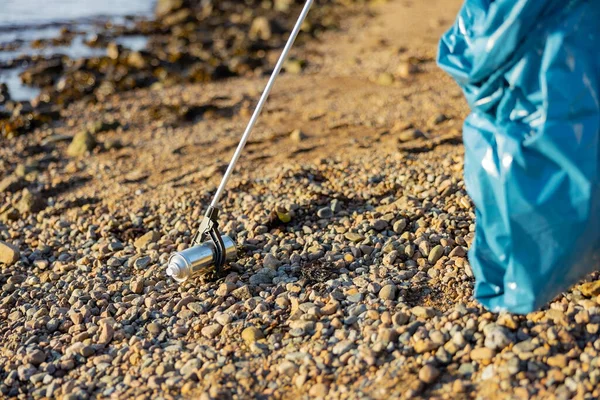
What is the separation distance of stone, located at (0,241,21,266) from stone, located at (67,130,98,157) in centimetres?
273

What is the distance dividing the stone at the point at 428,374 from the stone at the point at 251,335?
957 mm

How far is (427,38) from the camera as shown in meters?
11.8

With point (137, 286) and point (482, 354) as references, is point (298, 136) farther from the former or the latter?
point (482, 354)

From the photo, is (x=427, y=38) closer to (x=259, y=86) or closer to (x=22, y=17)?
(x=259, y=86)

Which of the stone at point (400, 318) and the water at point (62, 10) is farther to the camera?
the water at point (62, 10)

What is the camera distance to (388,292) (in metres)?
4.10

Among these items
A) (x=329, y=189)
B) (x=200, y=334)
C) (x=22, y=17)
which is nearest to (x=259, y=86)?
(x=329, y=189)

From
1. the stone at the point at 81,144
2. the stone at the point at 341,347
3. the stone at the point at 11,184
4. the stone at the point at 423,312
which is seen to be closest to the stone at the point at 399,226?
the stone at the point at 423,312

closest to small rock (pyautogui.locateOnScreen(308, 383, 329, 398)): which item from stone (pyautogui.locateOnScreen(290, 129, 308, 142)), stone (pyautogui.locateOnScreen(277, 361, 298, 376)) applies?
stone (pyautogui.locateOnScreen(277, 361, 298, 376))

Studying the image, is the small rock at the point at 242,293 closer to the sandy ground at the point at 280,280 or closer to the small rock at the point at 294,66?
the sandy ground at the point at 280,280

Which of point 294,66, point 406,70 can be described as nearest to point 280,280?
point 406,70

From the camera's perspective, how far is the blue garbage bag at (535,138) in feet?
10.5

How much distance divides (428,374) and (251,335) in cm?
104

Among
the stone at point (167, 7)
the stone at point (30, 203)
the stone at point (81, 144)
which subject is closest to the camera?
the stone at point (30, 203)
